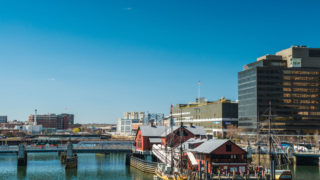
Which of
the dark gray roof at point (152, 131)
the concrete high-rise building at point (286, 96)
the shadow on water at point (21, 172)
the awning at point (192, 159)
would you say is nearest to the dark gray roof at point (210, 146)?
the awning at point (192, 159)

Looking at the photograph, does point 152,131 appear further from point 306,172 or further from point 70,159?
point 306,172

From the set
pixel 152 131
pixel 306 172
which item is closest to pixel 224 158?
pixel 306 172

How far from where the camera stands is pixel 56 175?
288 ft

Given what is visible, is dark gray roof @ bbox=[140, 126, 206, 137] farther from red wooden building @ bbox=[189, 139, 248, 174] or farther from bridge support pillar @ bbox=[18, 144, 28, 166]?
red wooden building @ bbox=[189, 139, 248, 174]

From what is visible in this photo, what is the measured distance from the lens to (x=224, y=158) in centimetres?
7006

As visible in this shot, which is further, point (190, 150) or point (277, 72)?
point (277, 72)

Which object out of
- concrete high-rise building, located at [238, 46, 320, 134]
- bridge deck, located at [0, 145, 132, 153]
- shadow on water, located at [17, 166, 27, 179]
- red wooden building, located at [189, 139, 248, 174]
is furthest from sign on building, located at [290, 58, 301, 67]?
shadow on water, located at [17, 166, 27, 179]

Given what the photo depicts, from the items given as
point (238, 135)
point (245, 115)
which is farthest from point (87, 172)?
point (245, 115)

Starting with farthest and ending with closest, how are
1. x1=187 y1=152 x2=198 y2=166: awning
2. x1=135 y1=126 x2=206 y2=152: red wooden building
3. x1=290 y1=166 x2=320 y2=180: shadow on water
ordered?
1. x1=135 y1=126 x2=206 y2=152: red wooden building
2. x1=290 y1=166 x2=320 y2=180: shadow on water
3. x1=187 y1=152 x2=198 y2=166: awning

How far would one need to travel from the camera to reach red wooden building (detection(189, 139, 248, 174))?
69250mm

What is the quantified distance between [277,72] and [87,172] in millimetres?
125887

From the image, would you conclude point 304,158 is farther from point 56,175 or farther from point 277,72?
point 277,72

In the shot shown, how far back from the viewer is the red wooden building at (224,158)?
69.2 m

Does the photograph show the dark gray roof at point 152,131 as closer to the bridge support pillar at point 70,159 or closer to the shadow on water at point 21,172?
the bridge support pillar at point 70,159
